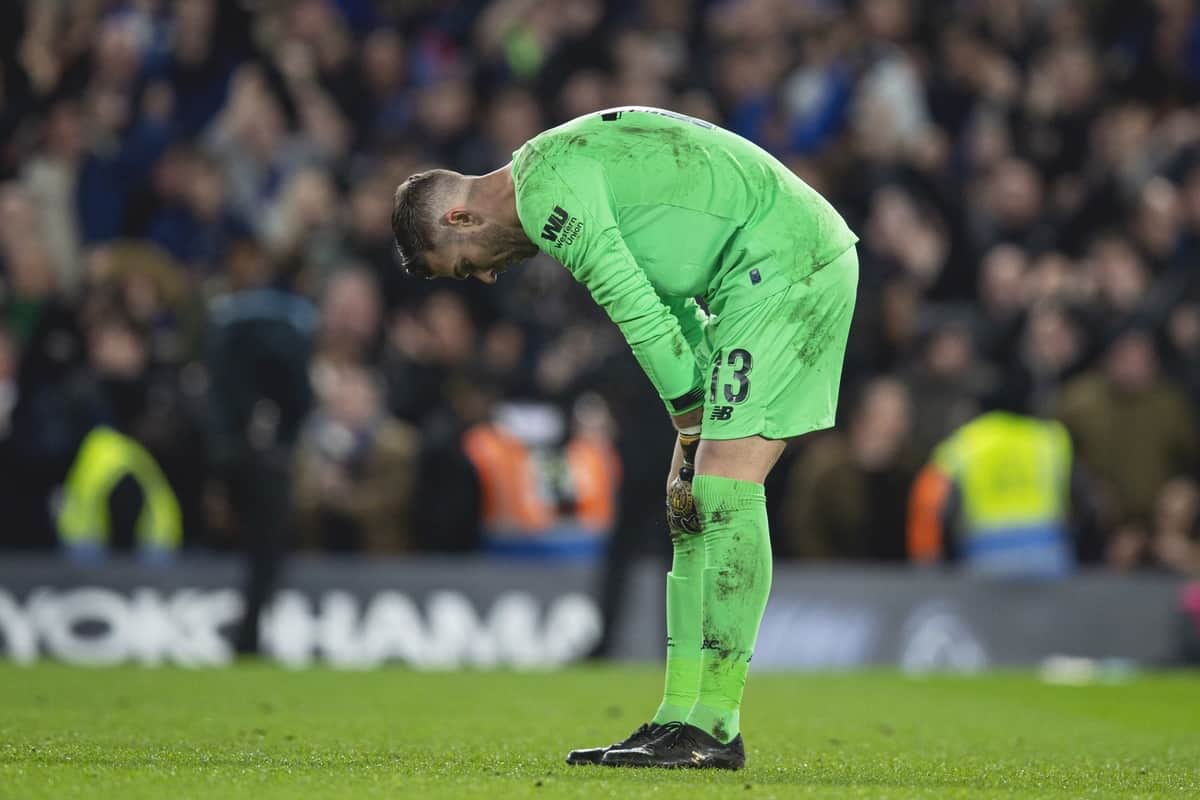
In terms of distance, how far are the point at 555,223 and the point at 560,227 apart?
0.07ft

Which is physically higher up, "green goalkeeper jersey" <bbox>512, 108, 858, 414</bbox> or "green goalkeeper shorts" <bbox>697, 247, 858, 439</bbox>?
"green goalkeeper jersey" <bbox>512, 108, 858, 414</bbox>

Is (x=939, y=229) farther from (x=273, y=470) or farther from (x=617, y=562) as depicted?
(x=273, y=470)

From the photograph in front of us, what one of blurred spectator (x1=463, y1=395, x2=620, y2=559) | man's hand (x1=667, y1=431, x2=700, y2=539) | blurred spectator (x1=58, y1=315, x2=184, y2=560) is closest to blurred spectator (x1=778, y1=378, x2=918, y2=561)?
blurred spectator (x1=463, y1=395, x2=620, y2=559)

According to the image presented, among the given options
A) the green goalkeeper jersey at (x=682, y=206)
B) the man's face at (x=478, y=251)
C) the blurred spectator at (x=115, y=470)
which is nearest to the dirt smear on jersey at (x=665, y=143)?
the green goalkeeper jersey at (x=682, y=206)

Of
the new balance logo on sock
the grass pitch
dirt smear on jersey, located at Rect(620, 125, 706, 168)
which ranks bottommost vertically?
the grass pitch

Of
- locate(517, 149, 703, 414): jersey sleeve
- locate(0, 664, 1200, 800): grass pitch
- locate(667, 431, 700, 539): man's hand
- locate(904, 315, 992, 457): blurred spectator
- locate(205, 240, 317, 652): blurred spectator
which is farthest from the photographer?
locate(904, 315, 992, 457): blurred spectator

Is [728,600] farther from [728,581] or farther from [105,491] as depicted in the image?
[105,491]

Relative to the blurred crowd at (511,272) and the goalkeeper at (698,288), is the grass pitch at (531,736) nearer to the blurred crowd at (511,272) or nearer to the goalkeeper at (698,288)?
the goalkeeper at (698,288)

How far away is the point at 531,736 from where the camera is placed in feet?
24.2

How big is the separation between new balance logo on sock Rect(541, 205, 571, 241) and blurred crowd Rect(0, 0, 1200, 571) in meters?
5.99

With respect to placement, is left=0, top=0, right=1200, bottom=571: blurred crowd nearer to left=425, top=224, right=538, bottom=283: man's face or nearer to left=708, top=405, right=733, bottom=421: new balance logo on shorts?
left=425, top=224, right=538, bottom=283: man's face

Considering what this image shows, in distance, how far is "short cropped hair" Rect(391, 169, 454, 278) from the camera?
631 centimetres

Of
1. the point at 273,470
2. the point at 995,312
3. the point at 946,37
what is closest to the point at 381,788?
the point at 273,470

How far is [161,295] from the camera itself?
13438 mm
